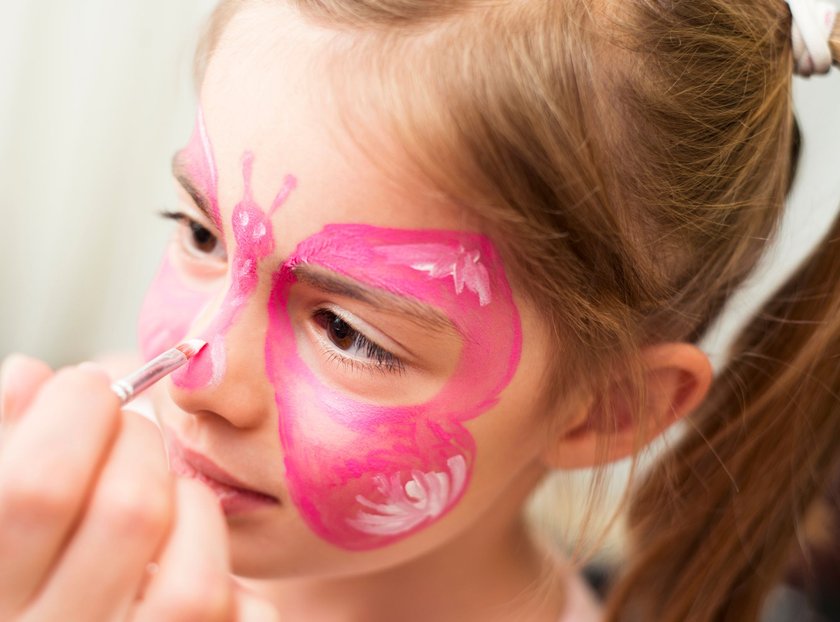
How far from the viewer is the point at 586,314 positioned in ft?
2.45

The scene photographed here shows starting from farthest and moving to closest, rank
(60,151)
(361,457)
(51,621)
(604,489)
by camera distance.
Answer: (60,151)
(604,489)
(361,457)
(51,621)

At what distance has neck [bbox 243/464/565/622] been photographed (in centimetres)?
103

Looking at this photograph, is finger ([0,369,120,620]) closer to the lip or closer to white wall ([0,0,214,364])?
the lip

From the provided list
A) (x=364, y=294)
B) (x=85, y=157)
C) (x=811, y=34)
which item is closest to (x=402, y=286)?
(x=364, y=294)

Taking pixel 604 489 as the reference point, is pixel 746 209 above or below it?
above

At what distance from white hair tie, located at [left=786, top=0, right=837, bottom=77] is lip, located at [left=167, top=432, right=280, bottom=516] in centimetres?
61

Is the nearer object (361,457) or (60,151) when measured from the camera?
(361,457)

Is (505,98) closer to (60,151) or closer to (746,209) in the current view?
(746,209)

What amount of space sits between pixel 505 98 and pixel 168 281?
0.38 meters

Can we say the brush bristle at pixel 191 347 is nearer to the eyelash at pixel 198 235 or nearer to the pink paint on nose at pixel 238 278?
the pink paint on nose at pixel 238 278

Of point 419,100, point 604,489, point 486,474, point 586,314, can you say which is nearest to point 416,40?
point 419,100

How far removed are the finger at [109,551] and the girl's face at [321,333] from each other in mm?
131

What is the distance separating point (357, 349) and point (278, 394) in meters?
0.07

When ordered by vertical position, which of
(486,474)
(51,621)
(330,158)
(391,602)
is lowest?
(391,602)
